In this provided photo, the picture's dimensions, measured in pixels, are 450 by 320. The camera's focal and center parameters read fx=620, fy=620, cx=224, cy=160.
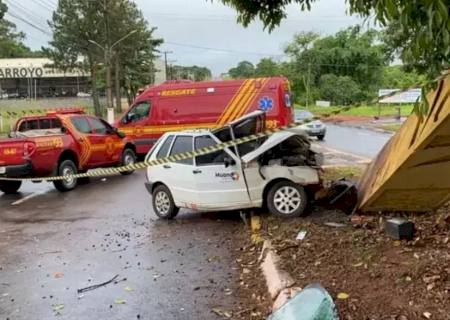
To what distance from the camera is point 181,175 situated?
10148mm

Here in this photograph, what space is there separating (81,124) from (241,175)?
801 centimetres

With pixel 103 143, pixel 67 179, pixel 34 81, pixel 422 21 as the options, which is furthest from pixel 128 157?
pixel 34 81

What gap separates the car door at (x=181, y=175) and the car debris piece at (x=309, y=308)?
17.9 ft

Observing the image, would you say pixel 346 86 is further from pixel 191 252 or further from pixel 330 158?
pixel 191 252

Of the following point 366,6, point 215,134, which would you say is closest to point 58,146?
point 215,134

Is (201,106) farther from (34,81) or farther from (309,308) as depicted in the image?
(34,81)

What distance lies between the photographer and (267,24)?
6328 mm

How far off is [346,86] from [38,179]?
191ft

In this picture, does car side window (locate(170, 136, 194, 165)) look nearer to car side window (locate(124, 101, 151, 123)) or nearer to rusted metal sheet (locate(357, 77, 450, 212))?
rusted metal sheet (locate(357, 77, 450, 212))

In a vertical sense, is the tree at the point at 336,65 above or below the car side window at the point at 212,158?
above

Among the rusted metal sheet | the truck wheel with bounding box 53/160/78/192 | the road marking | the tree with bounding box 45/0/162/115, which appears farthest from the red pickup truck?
the tree with bounding box 45/0/162/115

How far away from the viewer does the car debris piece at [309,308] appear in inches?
171

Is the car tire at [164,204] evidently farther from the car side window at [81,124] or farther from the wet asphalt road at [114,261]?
the car side window at [81,124]

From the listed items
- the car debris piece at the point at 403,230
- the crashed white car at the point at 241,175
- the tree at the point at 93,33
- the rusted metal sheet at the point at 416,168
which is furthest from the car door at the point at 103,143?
the tree at the point at 93,33
